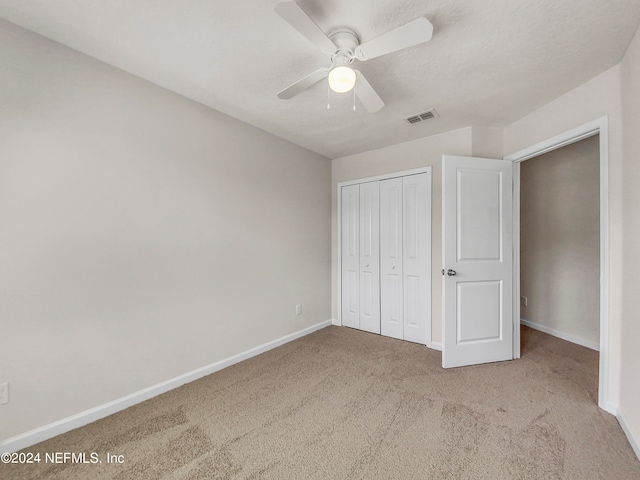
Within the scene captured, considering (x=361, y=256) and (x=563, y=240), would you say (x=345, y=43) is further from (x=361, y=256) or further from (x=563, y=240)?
(x=563, y=240)

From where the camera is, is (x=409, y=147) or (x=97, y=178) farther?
(x=409, y=147)

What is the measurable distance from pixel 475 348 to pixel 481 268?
79 cm

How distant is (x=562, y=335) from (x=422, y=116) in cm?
316

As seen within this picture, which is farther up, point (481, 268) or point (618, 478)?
point (481, 268)

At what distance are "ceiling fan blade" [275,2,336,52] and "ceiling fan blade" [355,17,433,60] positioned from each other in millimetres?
193

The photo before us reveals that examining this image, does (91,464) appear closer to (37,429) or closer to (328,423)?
(37,429)

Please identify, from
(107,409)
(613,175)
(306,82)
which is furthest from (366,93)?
(107,409)

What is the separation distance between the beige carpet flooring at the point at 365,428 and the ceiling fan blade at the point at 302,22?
2.25 m

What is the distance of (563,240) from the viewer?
3389 millimetres

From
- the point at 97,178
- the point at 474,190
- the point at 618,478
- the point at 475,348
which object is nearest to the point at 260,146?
the point at 97,178

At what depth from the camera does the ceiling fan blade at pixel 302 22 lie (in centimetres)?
120

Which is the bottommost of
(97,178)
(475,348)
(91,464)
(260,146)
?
(91,464)

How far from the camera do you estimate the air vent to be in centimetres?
258

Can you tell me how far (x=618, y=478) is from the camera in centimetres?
139
